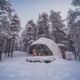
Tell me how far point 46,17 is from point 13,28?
9.78 m

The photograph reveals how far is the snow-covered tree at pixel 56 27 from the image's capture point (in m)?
26.7

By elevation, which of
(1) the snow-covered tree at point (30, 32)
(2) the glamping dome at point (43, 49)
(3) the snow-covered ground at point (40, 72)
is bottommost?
(3) the snow-covered ground at point (40, 72)

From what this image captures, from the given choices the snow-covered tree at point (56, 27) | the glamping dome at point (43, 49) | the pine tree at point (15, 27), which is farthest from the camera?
the snow-covered tree at point (56, 27)

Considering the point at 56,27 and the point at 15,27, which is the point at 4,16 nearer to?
the point at 15,27

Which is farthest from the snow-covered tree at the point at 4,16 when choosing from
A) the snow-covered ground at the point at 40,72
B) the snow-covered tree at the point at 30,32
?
the snow-covered tree at the point at 30,32

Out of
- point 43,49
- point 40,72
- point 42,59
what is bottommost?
point 40,72

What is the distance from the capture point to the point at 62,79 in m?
5.12

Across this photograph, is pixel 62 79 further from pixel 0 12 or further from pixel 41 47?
pixel 0 12

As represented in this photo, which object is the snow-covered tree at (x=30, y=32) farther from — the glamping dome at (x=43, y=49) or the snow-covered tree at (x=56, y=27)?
the glamping dome at (x=43, y=49)

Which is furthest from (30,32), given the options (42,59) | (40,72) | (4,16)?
(40,72)

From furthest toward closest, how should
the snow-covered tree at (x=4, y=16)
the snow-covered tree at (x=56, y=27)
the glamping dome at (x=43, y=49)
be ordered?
the snow-covered tree at (x=56, y=27), the snow-covered tree at (x=4, y=16), the glamping dome at (x=43, y=49)

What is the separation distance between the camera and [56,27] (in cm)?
2686

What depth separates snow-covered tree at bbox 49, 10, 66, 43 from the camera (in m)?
26.7

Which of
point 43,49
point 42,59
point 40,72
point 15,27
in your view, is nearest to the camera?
point 40,72
